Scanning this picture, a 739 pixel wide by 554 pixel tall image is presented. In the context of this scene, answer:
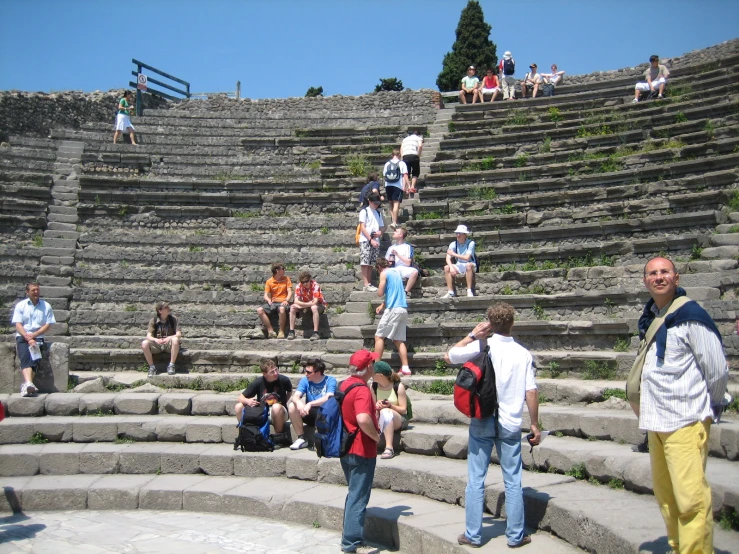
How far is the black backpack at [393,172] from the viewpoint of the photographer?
12.5 metres

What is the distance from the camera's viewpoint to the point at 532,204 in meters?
12.6

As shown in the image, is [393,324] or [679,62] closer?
[393,324]

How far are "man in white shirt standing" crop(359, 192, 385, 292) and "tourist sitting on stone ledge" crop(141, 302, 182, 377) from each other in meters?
3.15

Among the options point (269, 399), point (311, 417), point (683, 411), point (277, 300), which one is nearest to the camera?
point (683, 411)

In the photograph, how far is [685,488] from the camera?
11.9ft

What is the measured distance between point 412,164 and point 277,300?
4.45 meters

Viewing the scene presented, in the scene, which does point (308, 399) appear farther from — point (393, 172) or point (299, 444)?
point (393, 172)

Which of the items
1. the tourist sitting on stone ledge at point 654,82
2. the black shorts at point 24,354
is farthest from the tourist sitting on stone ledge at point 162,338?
the tourist sitting on stone ledge at point 654,82

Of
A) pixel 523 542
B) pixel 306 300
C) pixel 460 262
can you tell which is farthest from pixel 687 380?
pixel 306 300

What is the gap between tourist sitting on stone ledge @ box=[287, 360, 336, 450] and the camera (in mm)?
7824

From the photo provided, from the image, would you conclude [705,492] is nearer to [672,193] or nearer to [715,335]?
[715,335]

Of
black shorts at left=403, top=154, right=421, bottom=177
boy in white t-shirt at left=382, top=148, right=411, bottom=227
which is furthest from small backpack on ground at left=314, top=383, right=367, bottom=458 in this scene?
black shorts at left=403, top=154, right=421, bottom=177

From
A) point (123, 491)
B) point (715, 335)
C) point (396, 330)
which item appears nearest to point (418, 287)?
point (396, 330)

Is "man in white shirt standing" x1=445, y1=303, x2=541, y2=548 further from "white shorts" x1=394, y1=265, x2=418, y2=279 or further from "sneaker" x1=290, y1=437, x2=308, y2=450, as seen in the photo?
"white shorts" x1=394, y1=265, x2=418, y2=279
